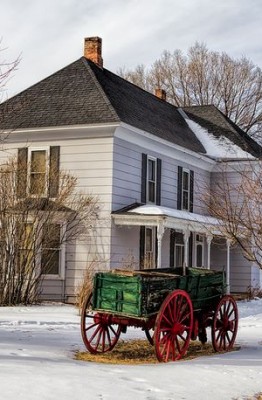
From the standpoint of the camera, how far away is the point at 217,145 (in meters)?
28.2

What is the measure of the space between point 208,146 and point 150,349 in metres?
17.2

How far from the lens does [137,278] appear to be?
10.3m

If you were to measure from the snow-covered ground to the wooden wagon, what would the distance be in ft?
1.49

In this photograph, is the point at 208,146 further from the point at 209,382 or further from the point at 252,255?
the point at 209,382

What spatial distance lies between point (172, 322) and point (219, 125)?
20.7 metres

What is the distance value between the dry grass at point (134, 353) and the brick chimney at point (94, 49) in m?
14.2

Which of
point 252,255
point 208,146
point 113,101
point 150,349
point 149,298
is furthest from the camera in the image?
point 208,146

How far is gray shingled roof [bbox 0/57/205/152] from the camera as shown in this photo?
21172mm

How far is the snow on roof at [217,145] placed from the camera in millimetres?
27344

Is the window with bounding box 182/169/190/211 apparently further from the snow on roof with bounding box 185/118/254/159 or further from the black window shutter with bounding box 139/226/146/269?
the black window shutter with bounding box 139/226/146/269

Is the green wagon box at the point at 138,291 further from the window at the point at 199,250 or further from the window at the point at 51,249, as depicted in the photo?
the window at the point at 199,250

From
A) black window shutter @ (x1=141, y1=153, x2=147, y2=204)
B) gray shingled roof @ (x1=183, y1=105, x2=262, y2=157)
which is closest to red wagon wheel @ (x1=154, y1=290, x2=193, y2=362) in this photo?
black window shutter @ (x1=141, y1=153, x2=147, y2=204)

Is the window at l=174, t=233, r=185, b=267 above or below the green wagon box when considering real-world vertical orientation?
above

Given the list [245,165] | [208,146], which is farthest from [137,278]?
[208,146]
